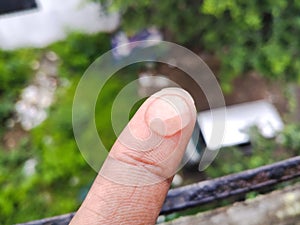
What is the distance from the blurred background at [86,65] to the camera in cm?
333

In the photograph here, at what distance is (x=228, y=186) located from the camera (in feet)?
3.35

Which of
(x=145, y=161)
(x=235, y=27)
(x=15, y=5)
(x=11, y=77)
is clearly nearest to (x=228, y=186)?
(x=145, y=161)

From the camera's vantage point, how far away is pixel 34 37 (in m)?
4.68

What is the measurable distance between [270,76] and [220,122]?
250 centimetres

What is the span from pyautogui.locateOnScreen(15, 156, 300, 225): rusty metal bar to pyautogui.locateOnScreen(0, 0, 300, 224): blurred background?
158 centimetres


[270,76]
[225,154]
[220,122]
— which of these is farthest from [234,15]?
[220,122]

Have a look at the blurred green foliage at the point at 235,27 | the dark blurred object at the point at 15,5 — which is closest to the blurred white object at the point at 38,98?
the dark blurred object at the point at 15,5

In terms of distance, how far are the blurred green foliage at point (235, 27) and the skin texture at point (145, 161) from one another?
7.63 ft

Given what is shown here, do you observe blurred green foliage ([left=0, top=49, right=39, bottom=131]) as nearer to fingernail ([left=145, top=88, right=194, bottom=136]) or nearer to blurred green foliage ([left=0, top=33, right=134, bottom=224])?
blurred green foliage ([left=0, top=33, right=134, bottom=224])

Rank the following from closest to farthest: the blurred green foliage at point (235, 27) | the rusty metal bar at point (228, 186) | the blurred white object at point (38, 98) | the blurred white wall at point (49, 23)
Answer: the rusty metal bar at point (228, 186) → the blurred green foliage at point (235, 27) → the blurred white object at point (38, 98) → the blurred white wall at point (49, 23)

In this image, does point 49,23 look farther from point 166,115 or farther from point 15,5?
point 166,115

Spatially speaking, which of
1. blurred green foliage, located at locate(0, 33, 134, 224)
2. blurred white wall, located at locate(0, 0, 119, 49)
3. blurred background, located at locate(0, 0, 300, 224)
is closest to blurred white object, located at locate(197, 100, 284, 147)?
blurred background, located at locate(0, 0, 300, 224)

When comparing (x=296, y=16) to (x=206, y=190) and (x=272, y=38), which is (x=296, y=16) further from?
(x=206, y=190)

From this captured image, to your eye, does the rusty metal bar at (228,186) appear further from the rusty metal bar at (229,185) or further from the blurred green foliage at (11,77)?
the blurred green foliage at (11,77)
